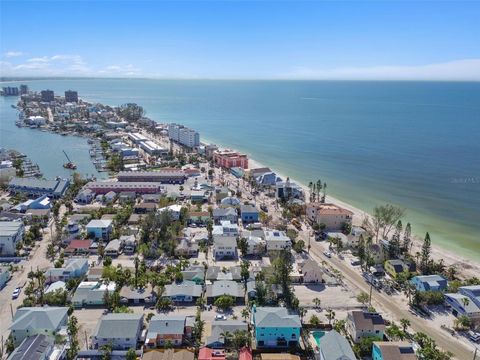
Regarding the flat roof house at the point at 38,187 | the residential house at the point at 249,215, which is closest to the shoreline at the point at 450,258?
the residential house at the point at 249,215

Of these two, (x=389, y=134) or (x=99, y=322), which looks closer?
(x=99, y=322)

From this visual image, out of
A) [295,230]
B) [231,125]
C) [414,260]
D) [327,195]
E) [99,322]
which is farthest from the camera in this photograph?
[231,125]

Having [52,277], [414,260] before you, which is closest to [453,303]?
[414,260]

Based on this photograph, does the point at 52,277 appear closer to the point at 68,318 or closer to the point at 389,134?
the point at 68,318

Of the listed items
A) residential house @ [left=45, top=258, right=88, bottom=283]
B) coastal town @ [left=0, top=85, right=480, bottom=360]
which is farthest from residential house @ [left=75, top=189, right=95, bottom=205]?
residential house @ [left=45, top=258, right=88, bottom=283]

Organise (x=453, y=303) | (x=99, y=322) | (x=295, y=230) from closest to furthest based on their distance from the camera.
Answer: (x=99, y=322), (x=453, y=303), (x=295, y=230)

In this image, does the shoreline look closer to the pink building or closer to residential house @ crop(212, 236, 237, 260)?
residential house @ crop(212, 236, 237, 260)
